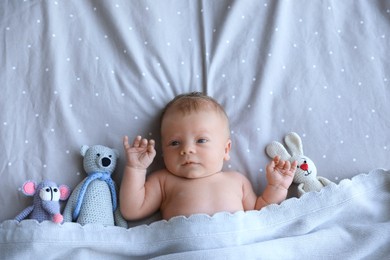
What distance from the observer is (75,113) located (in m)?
1.40

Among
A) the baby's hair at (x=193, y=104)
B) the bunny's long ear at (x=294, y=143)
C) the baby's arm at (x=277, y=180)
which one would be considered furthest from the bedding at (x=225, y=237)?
the baby's hair at (x=193, y=104)

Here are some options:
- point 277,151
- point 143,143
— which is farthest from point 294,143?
point 143,143

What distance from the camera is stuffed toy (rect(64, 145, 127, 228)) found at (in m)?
1.29

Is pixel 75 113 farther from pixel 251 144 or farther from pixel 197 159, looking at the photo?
pixel 251 144

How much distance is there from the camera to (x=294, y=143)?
4.59 feet

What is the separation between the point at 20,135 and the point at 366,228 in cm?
87

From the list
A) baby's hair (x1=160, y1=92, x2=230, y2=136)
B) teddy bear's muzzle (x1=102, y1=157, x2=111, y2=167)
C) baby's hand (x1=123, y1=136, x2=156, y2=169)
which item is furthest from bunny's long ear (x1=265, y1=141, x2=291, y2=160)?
teddy bear's muzzle (x1=102, y1=157, x2=111, y2=167)

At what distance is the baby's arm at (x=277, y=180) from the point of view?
1.31m

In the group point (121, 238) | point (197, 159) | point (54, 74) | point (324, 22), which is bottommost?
point (121, 238)

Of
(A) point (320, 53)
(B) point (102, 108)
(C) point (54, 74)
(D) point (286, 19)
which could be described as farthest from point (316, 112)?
(C) point (54, 74)

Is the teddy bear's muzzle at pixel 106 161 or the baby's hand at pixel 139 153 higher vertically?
the baby's hand at pixel 139 153

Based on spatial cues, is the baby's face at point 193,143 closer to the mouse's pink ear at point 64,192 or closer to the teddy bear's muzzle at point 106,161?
the teddy bear's muzzle at point 106,161

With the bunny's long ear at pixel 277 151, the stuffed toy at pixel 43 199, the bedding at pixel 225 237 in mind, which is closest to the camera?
the bedding at pixel 225 237

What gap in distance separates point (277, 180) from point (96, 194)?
0.44 meters
